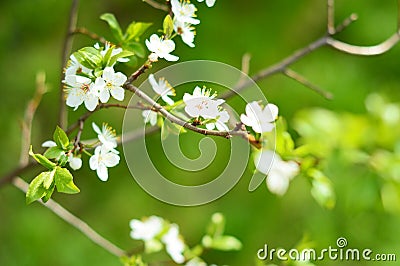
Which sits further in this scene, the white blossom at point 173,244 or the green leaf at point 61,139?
the white blossom at point 173,244

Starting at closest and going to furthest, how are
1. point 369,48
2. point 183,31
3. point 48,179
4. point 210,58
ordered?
point 48,179 < point 183,31 < point 369,48 < point 210,58

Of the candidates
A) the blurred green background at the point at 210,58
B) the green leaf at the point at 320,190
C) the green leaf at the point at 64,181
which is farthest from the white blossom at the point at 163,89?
the blurred green background at the point at 210,58

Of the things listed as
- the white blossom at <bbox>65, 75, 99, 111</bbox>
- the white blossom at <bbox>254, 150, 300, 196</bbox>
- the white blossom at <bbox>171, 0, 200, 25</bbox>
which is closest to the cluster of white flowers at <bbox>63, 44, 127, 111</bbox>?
the white blossom at <bbox>65, 75, 99, 111</bbox>

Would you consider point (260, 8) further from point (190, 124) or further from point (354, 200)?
point (190, 124)

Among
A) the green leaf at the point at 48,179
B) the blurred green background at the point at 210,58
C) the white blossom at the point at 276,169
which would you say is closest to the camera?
the green leaf at the point at 48,179

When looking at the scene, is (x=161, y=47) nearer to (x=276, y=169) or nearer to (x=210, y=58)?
(x=276, y=169)

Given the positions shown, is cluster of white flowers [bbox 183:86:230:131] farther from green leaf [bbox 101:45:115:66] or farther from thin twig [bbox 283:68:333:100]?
thin twig [bbox 283:68:333:100]

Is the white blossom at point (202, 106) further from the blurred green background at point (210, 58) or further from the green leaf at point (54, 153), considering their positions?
the blurred green background at point (210, 58)

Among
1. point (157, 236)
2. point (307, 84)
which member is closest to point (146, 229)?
point (157, 236)
